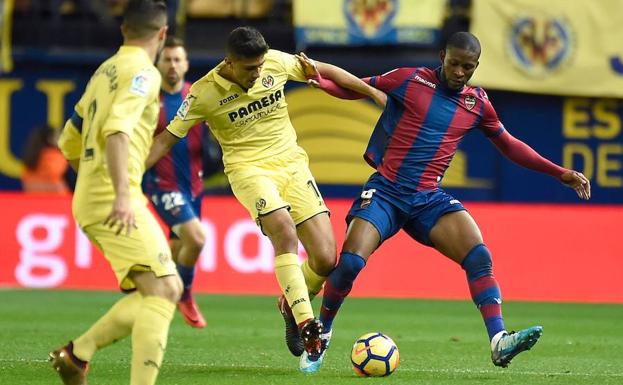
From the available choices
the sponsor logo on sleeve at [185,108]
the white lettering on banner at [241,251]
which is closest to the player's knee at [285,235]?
the sponsor logo on sleeve at [185,108]

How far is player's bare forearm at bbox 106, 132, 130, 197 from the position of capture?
6.34m

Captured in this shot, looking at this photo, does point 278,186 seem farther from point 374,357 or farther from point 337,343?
point 337,343

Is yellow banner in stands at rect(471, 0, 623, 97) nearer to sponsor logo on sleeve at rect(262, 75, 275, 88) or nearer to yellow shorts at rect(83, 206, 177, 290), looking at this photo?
sponsor logo on sleeve at rect(262, 75, 275, 88)

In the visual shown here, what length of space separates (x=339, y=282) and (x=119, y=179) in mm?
2702

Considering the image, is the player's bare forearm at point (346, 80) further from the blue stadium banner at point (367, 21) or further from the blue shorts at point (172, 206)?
the blue stadium banner at point (367, 21)

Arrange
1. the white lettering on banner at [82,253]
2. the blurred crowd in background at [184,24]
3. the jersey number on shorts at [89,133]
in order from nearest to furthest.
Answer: the jersey number on shorts at [89,133]
the white lettering on banner at [82,253]
the blurred crowd in background at [184,24]

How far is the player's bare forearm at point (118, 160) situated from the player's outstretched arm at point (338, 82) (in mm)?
2702

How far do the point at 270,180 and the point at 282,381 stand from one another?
145 centimetres

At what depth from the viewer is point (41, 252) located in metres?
15.9

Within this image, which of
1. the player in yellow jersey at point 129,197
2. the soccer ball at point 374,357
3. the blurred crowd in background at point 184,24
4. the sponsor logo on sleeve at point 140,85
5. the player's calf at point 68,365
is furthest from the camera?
the blurred crowd in background at point 184,24

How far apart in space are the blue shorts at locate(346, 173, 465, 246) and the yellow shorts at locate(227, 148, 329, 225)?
1.02 feet

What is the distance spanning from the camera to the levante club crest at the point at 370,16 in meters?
18.5

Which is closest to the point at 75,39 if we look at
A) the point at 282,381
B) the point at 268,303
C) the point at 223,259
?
the point at 223,259

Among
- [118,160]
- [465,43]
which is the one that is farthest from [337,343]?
[118,160]
